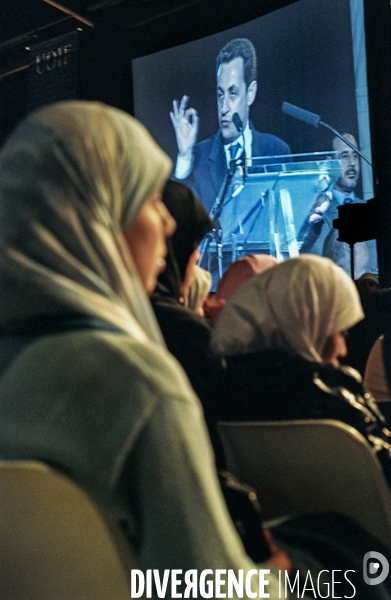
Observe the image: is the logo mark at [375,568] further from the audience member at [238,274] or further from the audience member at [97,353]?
the audience member at [238,274]

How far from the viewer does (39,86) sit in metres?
1.38

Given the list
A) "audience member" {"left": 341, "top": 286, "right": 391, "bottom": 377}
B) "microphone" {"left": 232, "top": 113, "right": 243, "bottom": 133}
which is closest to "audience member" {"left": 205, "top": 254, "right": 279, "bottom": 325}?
"audience member" {"left": 341, "top": 286, "right": 391, "bottom": 377}

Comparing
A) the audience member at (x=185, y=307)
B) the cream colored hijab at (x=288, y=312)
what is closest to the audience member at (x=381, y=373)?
the cream colored hijab at (x=288, y=312)

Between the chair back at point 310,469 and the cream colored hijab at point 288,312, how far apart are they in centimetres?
19

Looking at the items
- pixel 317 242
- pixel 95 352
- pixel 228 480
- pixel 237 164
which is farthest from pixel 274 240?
pixel 95 352

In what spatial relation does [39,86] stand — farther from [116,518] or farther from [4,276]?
[116,518]

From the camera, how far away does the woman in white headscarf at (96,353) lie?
0.57m

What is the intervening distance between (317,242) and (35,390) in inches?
123

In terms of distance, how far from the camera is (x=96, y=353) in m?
0.58

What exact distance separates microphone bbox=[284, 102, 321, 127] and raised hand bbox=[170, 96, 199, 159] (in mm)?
557

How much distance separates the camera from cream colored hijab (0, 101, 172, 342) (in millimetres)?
617

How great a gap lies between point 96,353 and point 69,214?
0.14 metres

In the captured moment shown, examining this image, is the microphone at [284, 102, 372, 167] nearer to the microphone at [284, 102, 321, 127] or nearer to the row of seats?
the microphone at [284, 102, 321, 127]

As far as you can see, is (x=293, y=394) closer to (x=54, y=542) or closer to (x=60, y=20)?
(x=54, y=542)
